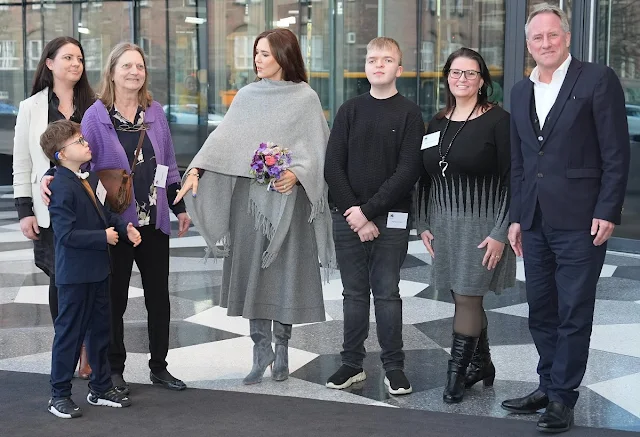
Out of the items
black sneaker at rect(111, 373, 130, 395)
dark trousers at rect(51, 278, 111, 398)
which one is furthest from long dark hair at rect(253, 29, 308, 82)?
black sneaker at rect(111, 373, 130, 395)

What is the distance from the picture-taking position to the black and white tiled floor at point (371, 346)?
4094 millimetres

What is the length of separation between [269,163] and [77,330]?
3.49 ft

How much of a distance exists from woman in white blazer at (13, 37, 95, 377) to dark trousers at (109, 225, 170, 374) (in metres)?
0.38

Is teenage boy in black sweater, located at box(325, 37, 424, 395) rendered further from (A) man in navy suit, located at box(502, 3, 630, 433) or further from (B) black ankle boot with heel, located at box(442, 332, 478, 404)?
(A) man in navy suit, located at box(502, 3, 630, 433)

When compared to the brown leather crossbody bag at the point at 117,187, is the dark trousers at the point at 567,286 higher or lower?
lower

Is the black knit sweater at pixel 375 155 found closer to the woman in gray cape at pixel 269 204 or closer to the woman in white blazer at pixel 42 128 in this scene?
the woman in gray cape at pixel 269 204

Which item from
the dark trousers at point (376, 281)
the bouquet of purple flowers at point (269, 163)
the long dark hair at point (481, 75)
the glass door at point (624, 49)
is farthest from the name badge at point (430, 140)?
the glass door at point (624, 49)

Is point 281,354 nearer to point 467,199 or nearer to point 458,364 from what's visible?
point 458,364

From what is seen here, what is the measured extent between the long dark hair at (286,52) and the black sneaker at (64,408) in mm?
1669

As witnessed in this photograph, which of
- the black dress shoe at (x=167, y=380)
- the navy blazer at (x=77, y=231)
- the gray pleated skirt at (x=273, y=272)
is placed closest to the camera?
the navy blazer at (x=77, y=231)

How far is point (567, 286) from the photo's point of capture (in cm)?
360

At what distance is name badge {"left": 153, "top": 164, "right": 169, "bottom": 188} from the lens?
4066 mm

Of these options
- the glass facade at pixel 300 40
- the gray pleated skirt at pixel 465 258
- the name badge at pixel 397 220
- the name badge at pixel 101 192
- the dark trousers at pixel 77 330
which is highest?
the glass facade at pixel 300 40

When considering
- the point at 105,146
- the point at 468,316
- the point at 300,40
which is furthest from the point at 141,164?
the point at 300,40
